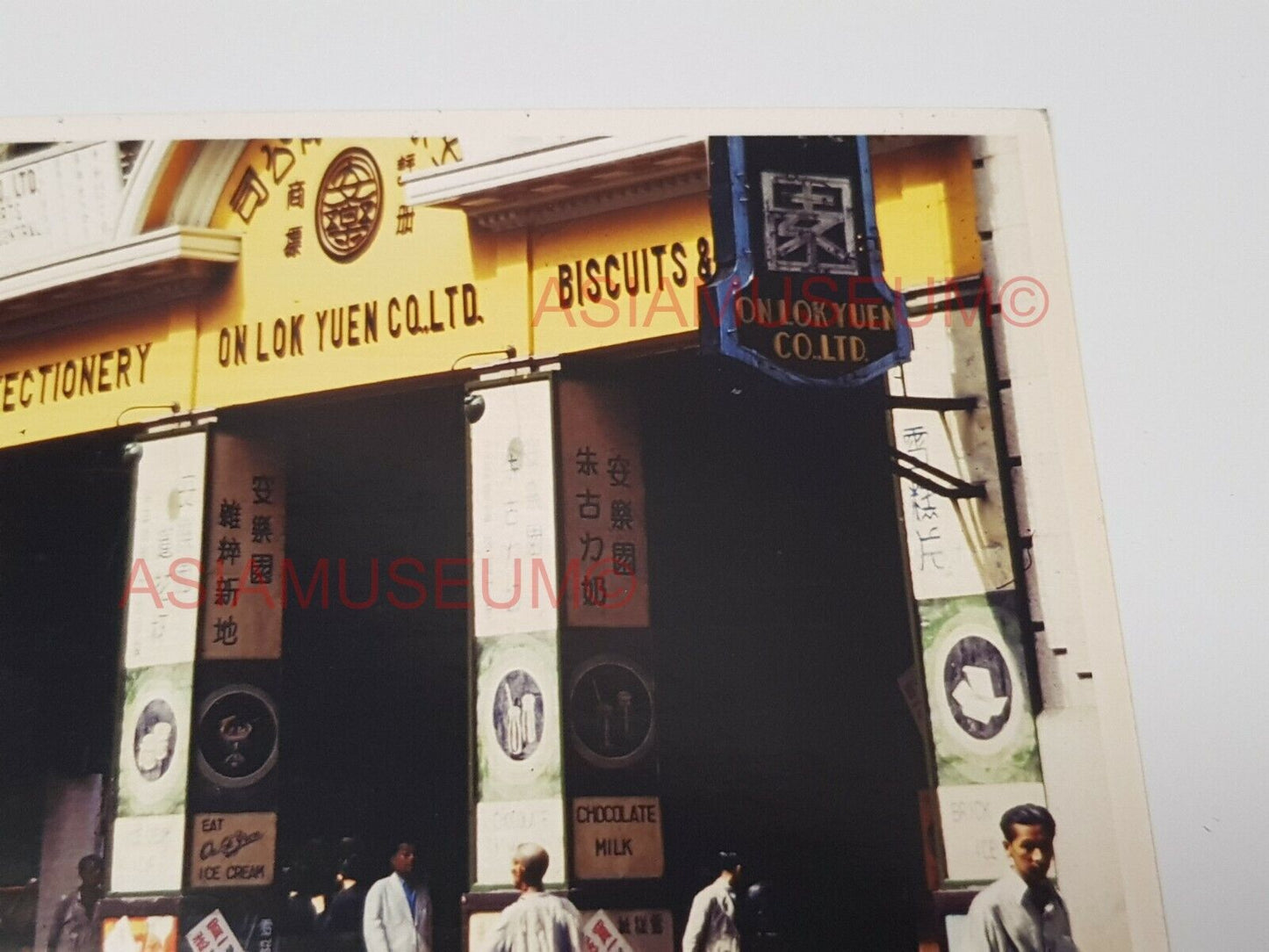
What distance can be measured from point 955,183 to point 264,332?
2.02m

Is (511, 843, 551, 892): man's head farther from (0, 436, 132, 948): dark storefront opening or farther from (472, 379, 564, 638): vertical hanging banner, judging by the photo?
(0, 436, 132, 948): dark storefront opening

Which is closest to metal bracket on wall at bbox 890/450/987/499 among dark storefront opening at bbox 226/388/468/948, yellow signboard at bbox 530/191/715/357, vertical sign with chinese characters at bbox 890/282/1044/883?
vertical sign with chinese characters at bbox 890/282/1044/883

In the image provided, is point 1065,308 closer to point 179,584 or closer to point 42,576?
point 179,584

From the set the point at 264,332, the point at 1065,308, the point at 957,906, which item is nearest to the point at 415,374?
the point at 264,332

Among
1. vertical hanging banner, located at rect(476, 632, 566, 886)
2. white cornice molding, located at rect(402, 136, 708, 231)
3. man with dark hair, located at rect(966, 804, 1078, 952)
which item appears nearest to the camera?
man with dark hair, located at rect(966, 804, 1078, 952)

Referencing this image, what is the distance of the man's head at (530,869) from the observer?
3037 mm

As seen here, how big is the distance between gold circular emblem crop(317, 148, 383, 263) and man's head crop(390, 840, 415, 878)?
1.65m

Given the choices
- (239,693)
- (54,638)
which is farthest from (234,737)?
(54,638)

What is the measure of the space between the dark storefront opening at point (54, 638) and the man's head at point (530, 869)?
3.81ft

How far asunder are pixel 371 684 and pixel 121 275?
1.48 m

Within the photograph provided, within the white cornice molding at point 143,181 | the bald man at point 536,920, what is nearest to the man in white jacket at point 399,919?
the bald man at point 536,920

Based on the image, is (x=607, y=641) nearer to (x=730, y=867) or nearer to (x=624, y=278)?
(x=730, y=867)

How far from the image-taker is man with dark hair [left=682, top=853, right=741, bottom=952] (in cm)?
301

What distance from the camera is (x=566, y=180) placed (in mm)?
3348
